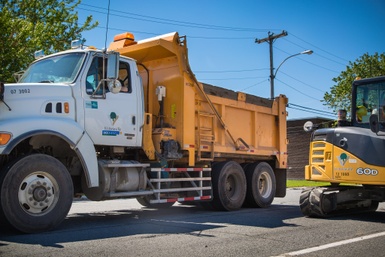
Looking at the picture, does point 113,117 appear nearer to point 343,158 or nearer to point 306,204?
point 306,204

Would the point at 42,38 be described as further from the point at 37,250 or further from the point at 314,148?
the point at 37,250

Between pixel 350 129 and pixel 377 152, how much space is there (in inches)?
30.9

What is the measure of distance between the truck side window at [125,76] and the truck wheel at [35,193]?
7.58 feet

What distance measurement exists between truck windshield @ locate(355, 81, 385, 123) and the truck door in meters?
4.85

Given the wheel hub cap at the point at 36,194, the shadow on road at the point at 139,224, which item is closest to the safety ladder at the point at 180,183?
Result: the shadow on road at the point at 139,224

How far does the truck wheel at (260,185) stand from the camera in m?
11.9

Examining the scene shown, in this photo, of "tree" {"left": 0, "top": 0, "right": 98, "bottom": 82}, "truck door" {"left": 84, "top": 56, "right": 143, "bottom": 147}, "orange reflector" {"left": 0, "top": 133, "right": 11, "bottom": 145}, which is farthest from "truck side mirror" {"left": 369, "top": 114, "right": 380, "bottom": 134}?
"tree" {"left": 0, "top": 0, "right": 98, "bottom": 82}

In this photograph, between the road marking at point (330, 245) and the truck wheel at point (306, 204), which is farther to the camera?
the truck wheel at point (306, 204)

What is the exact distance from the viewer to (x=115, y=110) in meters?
8.65

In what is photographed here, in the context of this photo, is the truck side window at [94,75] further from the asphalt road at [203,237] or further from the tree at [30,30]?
the tree at [30,30]

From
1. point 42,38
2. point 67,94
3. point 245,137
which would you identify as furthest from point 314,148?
point 42,38

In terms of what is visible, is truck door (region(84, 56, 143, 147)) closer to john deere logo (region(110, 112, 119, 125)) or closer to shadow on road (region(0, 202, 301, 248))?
john deere logo (region(110, 112, 119, 125))

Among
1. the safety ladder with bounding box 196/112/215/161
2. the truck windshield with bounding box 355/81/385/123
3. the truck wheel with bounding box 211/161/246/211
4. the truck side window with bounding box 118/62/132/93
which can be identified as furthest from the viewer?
the truck wheel with bounding box 211/161/246/211

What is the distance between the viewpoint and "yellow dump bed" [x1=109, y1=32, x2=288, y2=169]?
33.5 ft
